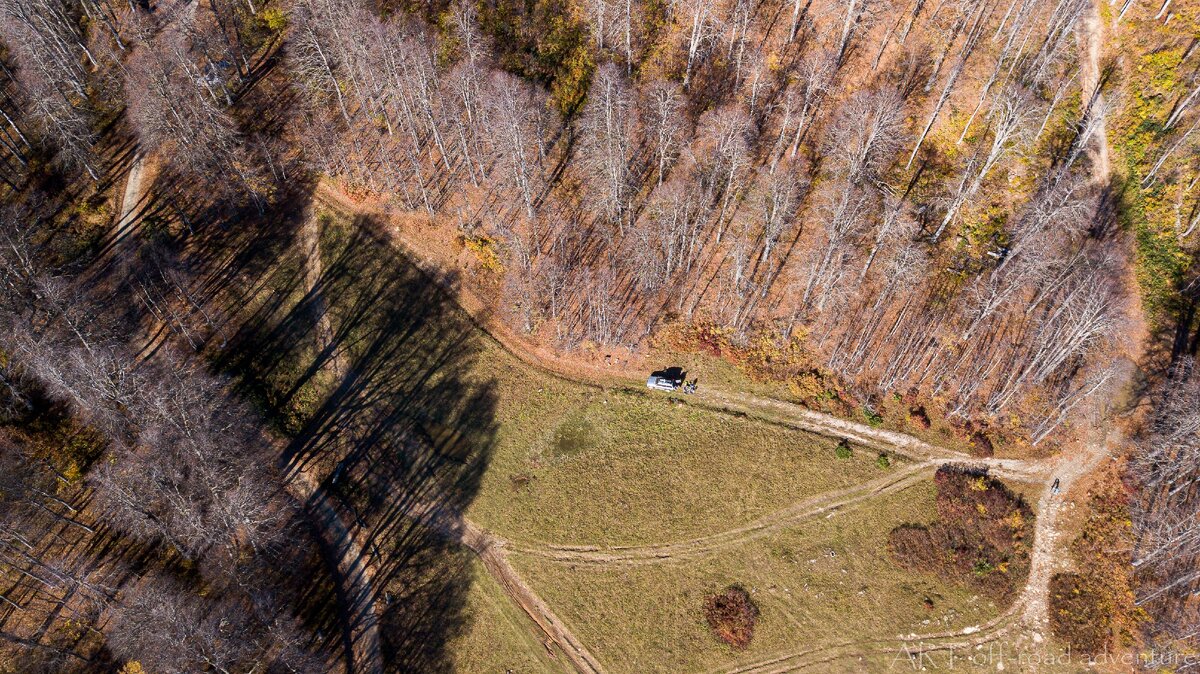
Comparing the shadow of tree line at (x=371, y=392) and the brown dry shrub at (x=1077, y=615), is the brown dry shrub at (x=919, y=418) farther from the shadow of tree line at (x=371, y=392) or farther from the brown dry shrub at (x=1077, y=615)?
the shadow of tree line at (x=371, y=392)

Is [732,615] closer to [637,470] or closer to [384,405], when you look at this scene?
[637,470]

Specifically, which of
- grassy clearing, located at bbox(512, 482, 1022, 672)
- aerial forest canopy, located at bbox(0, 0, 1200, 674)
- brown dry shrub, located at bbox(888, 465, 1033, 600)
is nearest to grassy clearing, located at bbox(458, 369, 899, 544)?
aerial forest canopy, located at bbox(0, 0, 1200, 674)

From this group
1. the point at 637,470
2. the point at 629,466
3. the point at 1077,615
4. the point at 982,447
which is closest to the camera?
the point at 1077,615

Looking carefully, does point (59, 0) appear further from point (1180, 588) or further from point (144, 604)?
point (1180, 588)

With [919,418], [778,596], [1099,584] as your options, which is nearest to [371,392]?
[778,596]

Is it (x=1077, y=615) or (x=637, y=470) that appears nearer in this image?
(x=1077, y=615)

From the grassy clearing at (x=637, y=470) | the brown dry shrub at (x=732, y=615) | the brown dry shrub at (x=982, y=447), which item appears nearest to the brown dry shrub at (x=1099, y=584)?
the brown dry shrub at (x=982, y=447)
